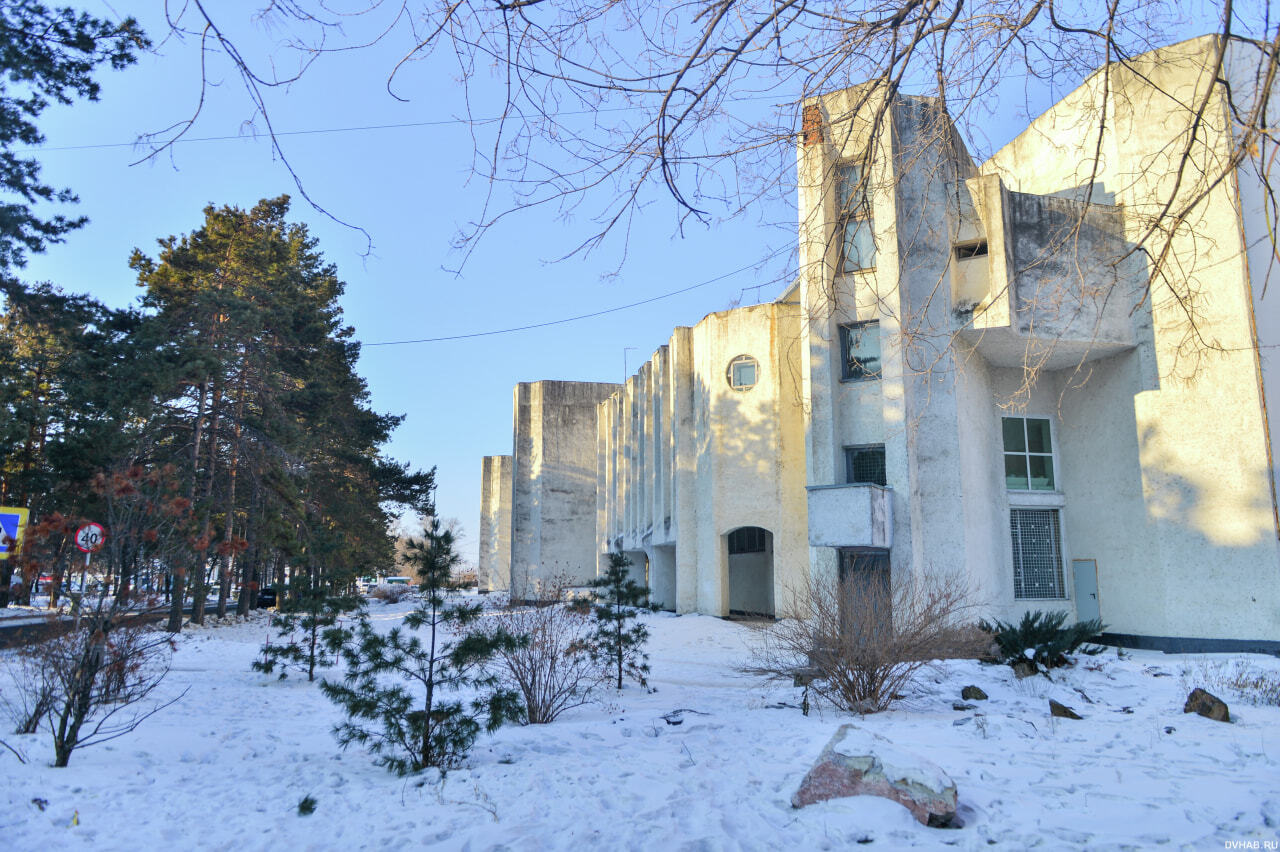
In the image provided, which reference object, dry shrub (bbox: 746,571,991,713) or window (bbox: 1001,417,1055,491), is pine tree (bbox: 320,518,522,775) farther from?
window (bbox: 1001,417,1055,491)

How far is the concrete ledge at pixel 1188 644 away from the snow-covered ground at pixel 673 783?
7.80 meters

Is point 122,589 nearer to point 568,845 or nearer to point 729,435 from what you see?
point 568,845

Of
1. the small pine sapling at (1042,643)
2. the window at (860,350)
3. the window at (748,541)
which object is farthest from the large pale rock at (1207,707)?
the window at (748,541)

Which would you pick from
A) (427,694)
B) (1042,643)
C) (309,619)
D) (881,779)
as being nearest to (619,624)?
(427,694)

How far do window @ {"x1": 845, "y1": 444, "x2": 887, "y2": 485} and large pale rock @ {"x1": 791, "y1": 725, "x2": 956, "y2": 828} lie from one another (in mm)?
15028

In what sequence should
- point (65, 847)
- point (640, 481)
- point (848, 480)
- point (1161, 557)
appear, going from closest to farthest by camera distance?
point (65, 847) < point (1161, 557) < point (848, 480) < point (640, 481)

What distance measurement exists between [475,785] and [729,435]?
1907cm

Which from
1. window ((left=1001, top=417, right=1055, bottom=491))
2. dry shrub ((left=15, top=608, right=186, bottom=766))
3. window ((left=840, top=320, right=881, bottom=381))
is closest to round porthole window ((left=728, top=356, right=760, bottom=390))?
window ((left=840, top=320, right=881, bottom=381))

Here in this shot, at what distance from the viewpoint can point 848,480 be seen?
21.2 meters

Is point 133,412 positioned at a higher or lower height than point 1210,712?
higher

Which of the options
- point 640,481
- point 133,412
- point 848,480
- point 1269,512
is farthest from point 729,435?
point 133,412

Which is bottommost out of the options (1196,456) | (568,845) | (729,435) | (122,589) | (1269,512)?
(568,845)

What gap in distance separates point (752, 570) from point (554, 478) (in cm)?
2059

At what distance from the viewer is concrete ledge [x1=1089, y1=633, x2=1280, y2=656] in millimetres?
16484
